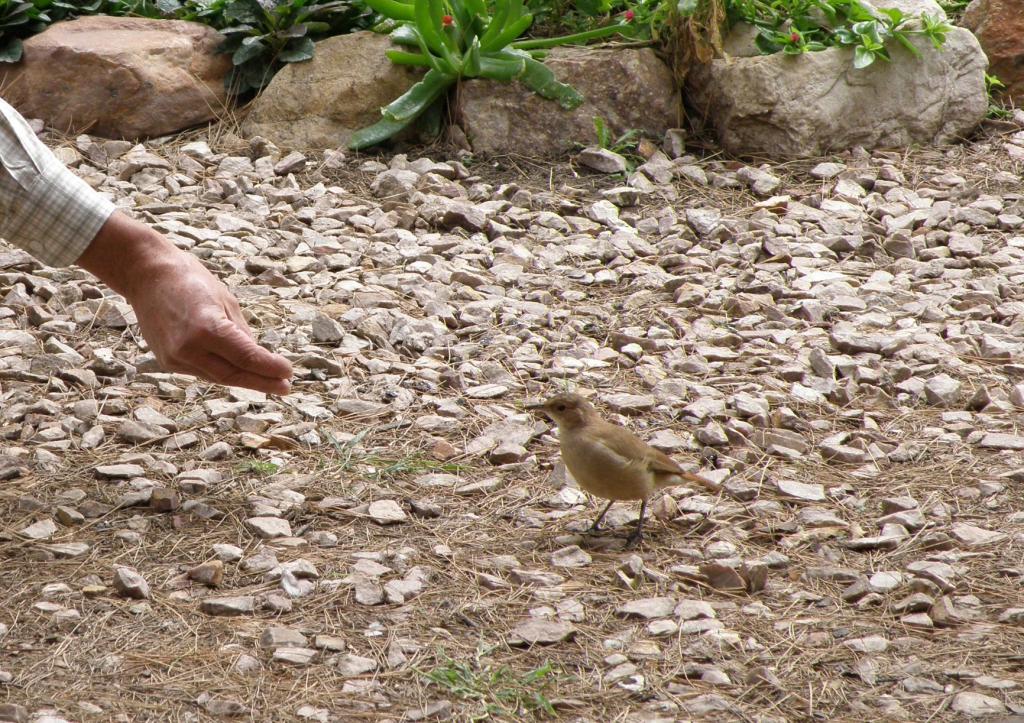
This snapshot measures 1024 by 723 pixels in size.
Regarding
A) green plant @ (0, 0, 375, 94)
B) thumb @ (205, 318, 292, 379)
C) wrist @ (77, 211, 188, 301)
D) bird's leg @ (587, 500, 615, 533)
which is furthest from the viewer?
green plant @ (0, 0, 375, 94)

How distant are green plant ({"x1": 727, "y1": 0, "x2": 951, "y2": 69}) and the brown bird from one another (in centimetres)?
335

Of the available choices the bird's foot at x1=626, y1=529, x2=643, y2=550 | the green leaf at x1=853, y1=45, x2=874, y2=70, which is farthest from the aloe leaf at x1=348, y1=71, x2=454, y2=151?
the bird's foot at x1=626, y1=529, x2=643, y2=550

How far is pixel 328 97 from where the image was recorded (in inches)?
239

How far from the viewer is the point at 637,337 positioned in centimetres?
443

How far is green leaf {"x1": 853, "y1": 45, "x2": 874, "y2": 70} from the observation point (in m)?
6.00

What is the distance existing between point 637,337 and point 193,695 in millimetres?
2337

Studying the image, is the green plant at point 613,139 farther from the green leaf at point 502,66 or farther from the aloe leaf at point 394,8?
the aloe leaf at point 394,8

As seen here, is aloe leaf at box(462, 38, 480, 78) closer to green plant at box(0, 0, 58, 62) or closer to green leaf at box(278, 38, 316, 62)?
green leaf at box(278, 38, 316, 62)

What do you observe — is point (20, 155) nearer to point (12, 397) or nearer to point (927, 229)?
point (12, 397)

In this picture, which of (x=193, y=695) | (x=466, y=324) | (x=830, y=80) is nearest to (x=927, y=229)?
(x=830, y=80)

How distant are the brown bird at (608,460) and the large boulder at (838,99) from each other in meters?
3.11

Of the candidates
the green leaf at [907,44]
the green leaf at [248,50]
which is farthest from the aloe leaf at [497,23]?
the green leaf at [907,44]

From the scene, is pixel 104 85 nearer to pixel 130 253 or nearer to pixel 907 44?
pixel 130 253

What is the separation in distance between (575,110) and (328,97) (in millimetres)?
1205
